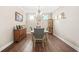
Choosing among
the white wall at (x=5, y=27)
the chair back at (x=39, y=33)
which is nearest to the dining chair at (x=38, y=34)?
the chair back at (x=39, y=33)

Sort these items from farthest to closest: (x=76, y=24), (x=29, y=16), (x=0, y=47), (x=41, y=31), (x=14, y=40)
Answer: (x=29, y=16) → (x=14, y=40) → (x=41, y=31) → (x=76, y=24) → (x=0, y=47)

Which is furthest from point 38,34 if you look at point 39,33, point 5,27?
point 5,27

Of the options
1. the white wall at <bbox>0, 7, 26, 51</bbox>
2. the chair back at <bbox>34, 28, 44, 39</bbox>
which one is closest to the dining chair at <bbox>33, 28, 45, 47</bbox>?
the chair back at <bbox>34, 28, 44, 39</bbox>

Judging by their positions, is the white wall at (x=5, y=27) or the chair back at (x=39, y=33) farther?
the chair back at (x=39, y=33)

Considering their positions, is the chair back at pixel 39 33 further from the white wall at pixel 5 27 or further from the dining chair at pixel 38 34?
the white wall at pixel 5 27

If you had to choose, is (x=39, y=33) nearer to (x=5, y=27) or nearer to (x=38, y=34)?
(x=38, y=34)

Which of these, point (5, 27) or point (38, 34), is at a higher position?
point (5, 27)

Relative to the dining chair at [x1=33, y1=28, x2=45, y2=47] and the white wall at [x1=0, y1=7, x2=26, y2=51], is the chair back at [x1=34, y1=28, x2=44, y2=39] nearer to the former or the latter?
the dining chair at [x1=33, y1=28, x2=45, y2=47]

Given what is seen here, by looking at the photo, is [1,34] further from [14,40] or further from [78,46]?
[78,46]
